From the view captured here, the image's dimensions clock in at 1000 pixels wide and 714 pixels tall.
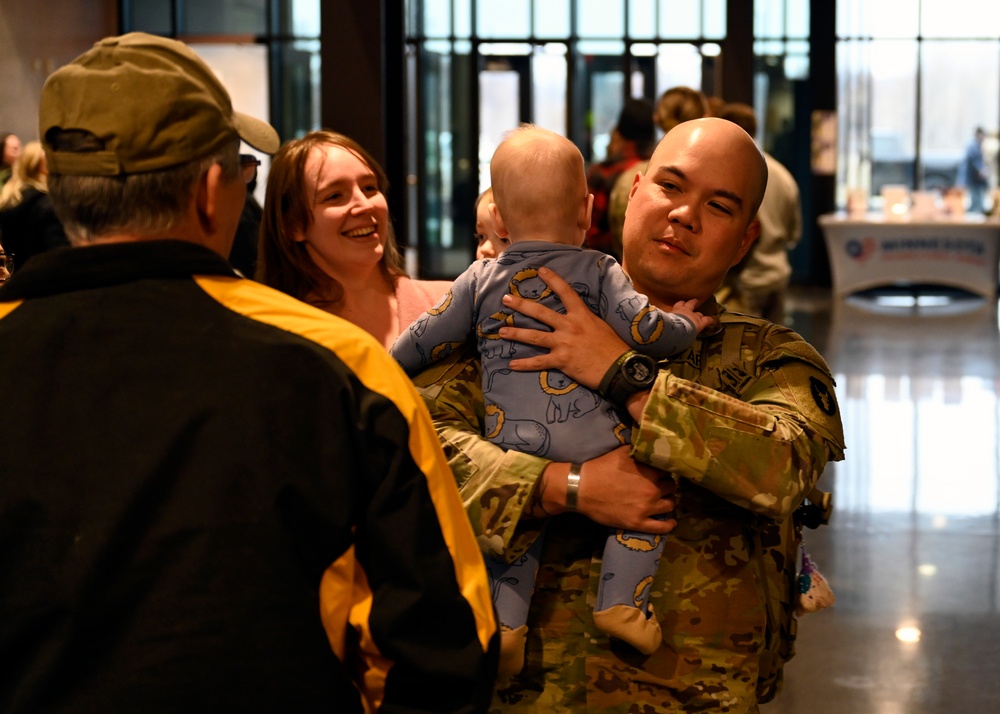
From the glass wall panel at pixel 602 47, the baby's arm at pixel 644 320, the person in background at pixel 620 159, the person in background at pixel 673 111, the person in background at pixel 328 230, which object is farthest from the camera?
the glass wall panel at pixel 602 47

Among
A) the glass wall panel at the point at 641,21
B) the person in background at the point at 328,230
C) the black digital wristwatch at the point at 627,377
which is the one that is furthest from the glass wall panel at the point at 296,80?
the black digital wristwatch at the point at 627,377

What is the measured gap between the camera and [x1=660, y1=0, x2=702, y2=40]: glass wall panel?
54.3ft

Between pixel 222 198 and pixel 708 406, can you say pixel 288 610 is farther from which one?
pixel 708 406

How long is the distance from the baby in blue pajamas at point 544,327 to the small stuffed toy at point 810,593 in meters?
0.38

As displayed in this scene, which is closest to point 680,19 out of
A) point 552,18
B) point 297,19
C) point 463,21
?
point 552,18

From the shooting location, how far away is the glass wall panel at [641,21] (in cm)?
1661

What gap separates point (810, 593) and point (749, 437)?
0.51 metres

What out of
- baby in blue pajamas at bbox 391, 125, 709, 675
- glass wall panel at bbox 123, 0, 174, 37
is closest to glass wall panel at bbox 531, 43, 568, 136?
glass wall panel at bbox 123, 0, 174, 37

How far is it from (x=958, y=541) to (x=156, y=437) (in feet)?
16.1

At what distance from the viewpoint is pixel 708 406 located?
5.69 feet

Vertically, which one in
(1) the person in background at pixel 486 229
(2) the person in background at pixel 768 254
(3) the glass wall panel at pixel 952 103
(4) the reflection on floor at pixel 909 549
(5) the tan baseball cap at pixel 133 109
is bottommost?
(4) the reflection on floor at pixel 909 549

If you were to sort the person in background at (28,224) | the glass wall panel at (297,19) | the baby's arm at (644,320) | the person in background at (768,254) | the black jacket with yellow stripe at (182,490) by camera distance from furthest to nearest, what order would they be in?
the glass wall panel at (297,19) → the person in background at (768,254) → the person in background at (28,224) → the baby's arm at (644,320) → the black jacket with yellow stripe at (182,490)

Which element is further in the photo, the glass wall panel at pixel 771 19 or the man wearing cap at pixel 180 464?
the glass wall panel at pixel 771 19

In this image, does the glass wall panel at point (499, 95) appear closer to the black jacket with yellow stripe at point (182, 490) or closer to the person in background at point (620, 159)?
the person in background at point (620, 159)
